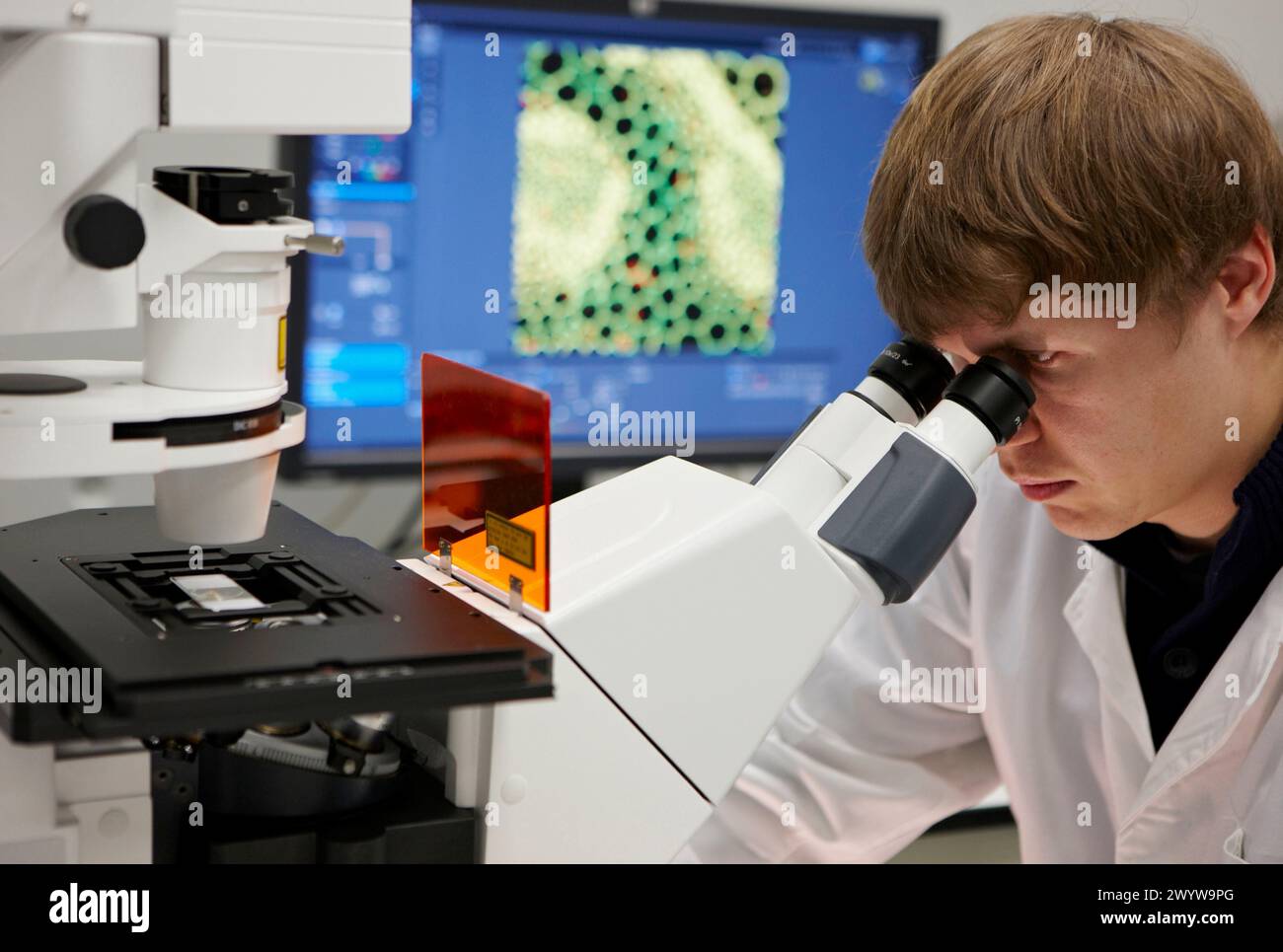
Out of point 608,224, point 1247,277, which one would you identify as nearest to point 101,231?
point 1247,277

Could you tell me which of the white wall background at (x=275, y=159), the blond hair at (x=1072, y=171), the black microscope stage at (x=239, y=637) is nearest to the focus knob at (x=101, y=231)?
the black microscope stage at (x=239, y=637)

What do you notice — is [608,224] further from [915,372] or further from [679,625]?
[679,625]

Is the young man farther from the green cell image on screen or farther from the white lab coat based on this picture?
the green cell image on screen

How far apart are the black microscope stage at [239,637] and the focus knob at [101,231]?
0.65 ft

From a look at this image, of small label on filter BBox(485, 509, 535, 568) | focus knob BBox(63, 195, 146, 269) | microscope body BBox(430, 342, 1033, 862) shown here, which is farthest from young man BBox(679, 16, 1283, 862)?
focus knob BBox(63, 195, 146, 269)

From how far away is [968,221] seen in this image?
988 mm

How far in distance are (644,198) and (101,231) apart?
36.5 inches

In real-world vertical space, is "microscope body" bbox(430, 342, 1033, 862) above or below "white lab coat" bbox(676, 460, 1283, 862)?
above

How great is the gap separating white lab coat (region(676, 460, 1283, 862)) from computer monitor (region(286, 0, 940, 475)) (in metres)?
0.37

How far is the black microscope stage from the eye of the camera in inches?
27.0

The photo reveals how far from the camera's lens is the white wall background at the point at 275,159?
1453 mm

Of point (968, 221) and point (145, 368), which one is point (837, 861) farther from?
point (145, 368)
